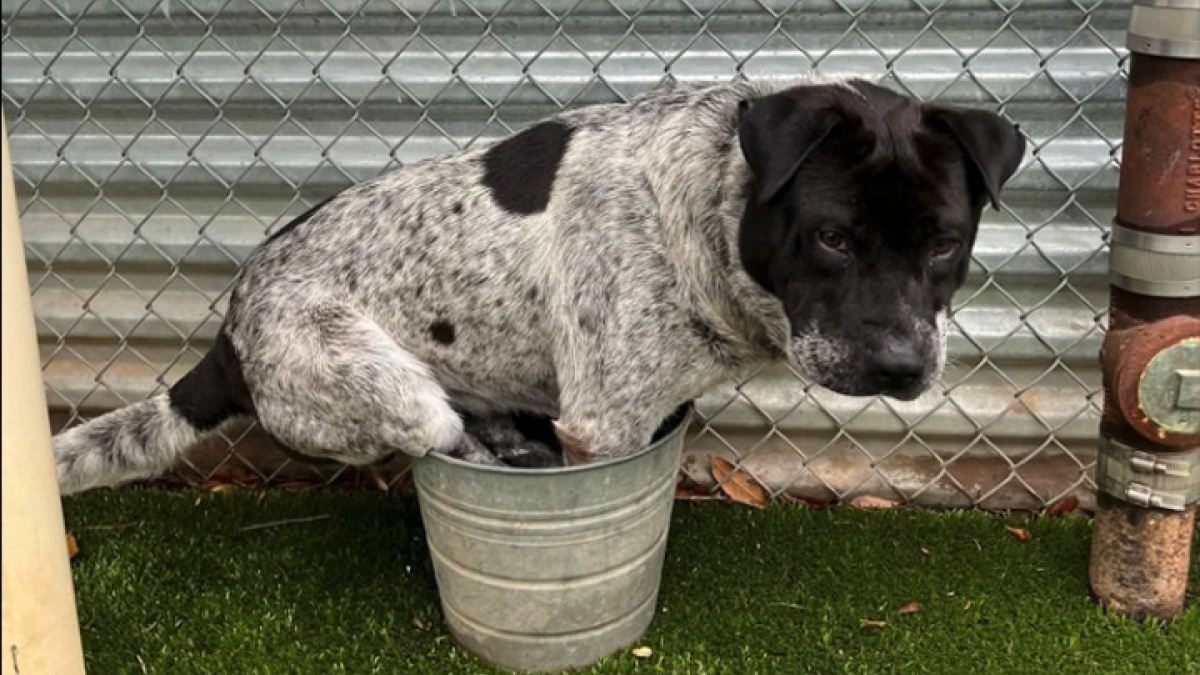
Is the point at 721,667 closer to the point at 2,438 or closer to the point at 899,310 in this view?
the point at 899,310

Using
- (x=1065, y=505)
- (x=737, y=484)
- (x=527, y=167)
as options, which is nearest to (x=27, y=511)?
(x=527, y=167)

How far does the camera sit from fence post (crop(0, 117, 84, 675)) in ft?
8.20

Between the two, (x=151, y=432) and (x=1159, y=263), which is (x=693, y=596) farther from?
(x=151, y=432)

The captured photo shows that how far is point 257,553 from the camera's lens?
4.02 m

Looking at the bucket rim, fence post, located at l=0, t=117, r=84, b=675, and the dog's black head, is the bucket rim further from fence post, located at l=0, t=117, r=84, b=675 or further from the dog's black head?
fence post, located at l=0, t=117, r=84, b=675

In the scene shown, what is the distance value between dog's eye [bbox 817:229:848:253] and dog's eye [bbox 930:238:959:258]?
0.22 meters

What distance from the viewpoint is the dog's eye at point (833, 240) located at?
285 cm

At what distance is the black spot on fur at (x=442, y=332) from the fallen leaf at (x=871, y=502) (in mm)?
1644

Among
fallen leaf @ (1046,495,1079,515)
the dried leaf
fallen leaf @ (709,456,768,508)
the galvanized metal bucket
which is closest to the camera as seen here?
the galvanized metal bucket

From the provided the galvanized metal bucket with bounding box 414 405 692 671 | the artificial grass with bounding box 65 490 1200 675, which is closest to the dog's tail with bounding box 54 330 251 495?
the artificial grass with bounding box 65 490 1200 675

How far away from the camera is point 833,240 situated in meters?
2.86

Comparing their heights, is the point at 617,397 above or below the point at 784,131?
below

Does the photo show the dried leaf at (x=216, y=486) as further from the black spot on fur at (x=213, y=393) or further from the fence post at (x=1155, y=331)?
the fence post at (x=1155, y=331)

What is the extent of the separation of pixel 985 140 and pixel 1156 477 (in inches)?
46.6
